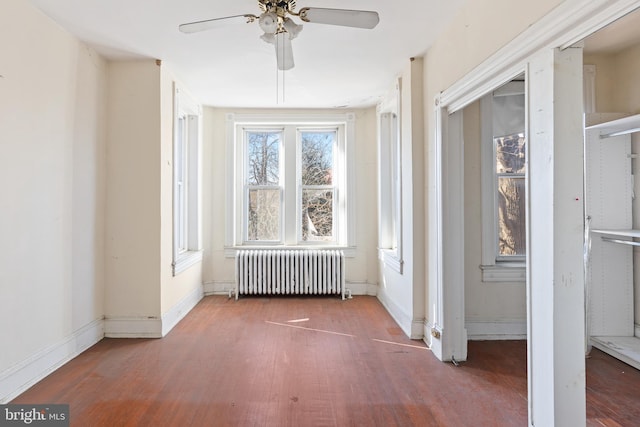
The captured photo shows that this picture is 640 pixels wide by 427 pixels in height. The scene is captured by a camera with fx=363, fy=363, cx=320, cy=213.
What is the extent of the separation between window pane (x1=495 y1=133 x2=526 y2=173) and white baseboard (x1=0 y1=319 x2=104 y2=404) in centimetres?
397

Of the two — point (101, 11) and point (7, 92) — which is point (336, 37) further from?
point (7, 92)

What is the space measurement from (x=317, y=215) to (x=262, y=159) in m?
1.09

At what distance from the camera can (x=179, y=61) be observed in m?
3.32

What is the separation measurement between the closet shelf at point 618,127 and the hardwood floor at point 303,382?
1.77 meters

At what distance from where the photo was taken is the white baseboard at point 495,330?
328 centimetres

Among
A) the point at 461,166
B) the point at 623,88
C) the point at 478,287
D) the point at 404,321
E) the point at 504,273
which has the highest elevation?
the point at 623,88

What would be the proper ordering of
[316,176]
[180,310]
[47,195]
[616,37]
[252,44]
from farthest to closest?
1. [316,176]
2. [180,310]
3. [252,44]
4. [616,37]
5. [47,195]

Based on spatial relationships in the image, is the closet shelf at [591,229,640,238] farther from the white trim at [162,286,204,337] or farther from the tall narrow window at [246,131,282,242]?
the white trim at [162,286,204,337]

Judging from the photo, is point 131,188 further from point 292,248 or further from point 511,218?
point 511,218

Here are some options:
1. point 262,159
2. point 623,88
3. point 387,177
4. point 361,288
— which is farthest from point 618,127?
point 262,159

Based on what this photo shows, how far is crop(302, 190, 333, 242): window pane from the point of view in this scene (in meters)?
5.05

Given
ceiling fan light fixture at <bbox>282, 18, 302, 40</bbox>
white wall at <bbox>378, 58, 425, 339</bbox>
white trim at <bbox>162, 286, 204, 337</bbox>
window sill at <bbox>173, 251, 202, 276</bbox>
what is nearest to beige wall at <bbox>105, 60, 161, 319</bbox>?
white trim at <bbox>162, 286, 204, 337</bbox>

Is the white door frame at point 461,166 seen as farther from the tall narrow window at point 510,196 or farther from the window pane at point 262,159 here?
the window pane at point 262,159

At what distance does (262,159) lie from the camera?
5043 mm
